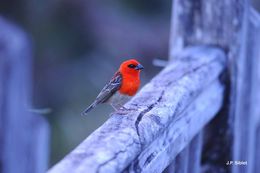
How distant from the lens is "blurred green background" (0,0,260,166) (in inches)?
333

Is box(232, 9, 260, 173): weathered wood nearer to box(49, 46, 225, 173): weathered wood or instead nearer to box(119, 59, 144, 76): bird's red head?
box(49, 46, 225, 173): weathered wood

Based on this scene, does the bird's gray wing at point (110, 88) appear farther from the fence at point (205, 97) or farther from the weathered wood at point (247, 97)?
the weathered wood at point (247, 97)

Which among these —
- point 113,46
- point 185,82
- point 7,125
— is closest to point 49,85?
point 113,46

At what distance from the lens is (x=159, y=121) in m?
2.66

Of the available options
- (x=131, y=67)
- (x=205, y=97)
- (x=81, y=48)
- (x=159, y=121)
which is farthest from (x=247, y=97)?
(x=81, y=48)

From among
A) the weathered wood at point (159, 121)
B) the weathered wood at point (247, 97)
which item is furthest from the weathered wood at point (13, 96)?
the weathered wood at point (247, 97)

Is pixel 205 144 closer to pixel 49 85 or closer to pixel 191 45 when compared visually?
pixel 191 45

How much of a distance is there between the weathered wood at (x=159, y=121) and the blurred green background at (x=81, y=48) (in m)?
4.16

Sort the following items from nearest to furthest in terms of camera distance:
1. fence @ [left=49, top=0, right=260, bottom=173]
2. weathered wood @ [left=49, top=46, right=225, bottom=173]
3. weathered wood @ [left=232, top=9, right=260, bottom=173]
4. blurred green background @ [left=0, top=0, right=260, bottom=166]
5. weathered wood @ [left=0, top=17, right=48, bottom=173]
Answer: weathered wood @ [left=49, top=46, right=225, bottom=173] → weathered wood @ [left=0, top=17, right=48, bottom=173] → fence @ [left=49, top=0, right=260, bottom=173] → weathered wood @ [left=232, top=9, right=260, bottom=173] → blurred green background @ [left=0, top=0, right=260, bottom=166]

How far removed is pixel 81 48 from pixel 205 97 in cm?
608

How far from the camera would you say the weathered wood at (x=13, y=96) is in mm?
2537

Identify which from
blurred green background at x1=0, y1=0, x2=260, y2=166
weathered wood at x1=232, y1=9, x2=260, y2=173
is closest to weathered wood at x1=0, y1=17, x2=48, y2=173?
weathered wood at x1=232, y1=9, x2=260, y2=173

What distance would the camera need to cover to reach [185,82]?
129 inches

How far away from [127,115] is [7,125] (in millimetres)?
475
